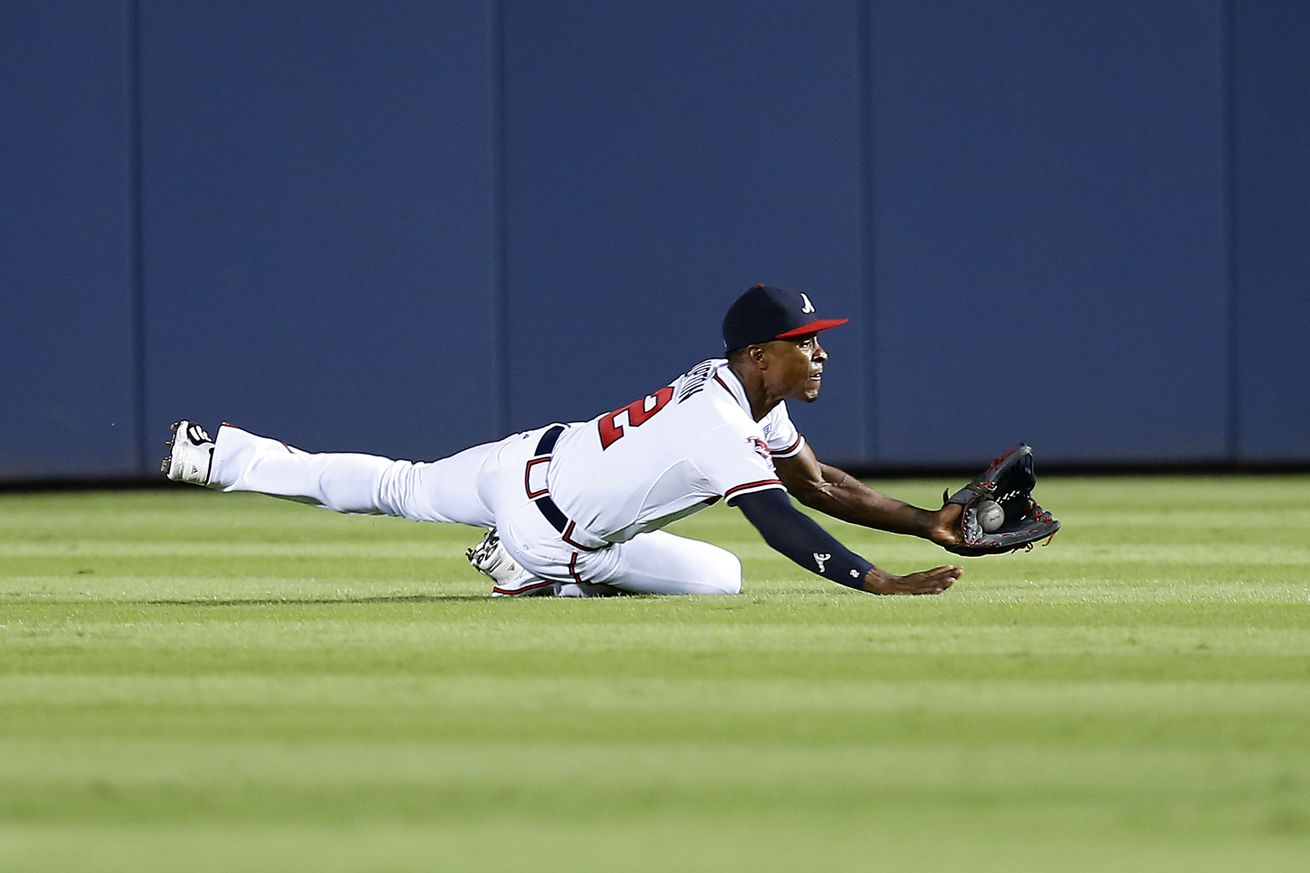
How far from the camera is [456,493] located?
603cm

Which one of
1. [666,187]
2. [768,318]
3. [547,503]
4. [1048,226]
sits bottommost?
[547,503]

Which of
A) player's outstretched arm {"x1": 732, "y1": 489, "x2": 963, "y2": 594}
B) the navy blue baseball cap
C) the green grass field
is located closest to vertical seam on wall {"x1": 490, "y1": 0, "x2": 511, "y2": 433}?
the green grass field

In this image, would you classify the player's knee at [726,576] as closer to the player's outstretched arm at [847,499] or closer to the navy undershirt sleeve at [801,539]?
the player's outstretched arm at [847,499]

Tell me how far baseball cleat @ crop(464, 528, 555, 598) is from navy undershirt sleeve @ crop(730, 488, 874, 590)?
0.96 meters

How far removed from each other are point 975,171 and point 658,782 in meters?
9.93

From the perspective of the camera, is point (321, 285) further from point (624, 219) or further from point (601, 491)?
point (601, 491)

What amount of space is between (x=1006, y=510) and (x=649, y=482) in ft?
4.36

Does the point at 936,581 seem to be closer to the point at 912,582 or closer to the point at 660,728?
Result: the point at 912,582

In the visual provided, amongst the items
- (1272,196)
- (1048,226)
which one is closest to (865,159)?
(1048,226)

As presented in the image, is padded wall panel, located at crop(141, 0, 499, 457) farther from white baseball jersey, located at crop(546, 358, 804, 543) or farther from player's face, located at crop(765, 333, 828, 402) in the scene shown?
player's face, located at crop(765, 333, 828, 402)

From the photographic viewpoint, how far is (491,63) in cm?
1241

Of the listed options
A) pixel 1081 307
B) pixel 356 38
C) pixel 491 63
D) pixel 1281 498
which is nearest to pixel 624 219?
pixel 491 63

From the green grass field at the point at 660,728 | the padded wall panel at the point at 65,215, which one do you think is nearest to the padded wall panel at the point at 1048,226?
the padded wall panel at the point at 65,215

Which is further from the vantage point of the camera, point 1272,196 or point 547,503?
point 1272,196
